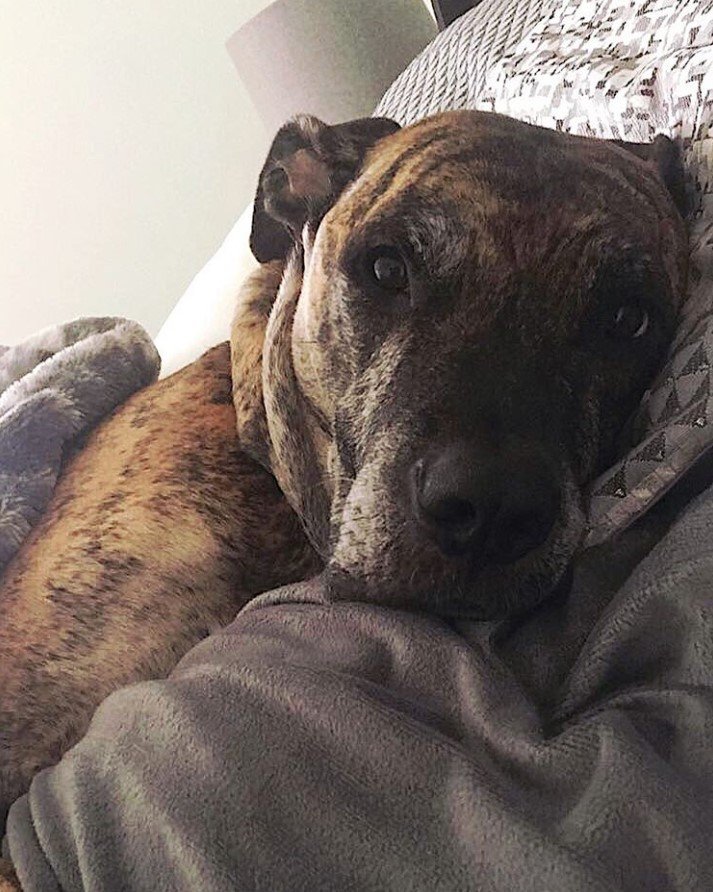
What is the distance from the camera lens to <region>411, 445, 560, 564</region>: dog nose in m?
0.89

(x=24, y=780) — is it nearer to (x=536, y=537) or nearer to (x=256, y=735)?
(x=256, y=735)

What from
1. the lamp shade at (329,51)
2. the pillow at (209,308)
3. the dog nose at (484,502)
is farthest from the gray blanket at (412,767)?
the lamp shade at (329,51)

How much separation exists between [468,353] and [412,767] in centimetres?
46

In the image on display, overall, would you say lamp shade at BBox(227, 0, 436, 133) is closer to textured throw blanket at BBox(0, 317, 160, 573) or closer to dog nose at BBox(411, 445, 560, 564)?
textured throw blanket at BBox(0, 317, 160, 573)

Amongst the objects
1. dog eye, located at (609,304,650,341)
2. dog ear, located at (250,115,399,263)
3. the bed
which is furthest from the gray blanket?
dog ear, located at (250,115,399,263)

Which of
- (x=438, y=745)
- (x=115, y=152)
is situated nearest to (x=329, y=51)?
(x=115, y=152)

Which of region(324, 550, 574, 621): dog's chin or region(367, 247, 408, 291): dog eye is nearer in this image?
region(324, 550, 574, 621): dog's chin

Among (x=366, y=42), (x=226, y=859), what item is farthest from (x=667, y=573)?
(x=366, y=42)

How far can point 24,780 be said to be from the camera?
1.12 meters

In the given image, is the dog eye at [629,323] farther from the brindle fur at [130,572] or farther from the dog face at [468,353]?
the brindle fur at [130,572]

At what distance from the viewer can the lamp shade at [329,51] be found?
2.93 m

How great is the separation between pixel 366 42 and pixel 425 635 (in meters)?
2.53

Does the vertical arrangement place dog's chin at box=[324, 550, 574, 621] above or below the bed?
below

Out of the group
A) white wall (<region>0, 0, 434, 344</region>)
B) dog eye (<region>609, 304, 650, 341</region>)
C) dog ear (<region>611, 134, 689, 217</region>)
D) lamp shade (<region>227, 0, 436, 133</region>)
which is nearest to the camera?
dog eye (<region>609, 304, 650, 341</region>)
